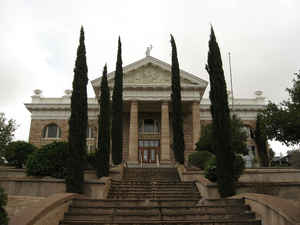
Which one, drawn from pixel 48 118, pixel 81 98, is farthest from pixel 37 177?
pixel 48 118

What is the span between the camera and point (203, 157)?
19.2 metres

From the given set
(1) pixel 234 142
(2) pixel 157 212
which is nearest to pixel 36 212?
(2) pixel 157 212

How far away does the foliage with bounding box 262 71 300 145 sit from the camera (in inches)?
655

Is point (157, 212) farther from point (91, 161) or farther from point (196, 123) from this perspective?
point (196, 123)

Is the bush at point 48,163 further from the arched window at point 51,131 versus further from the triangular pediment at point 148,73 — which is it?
the arched window at point 51,131

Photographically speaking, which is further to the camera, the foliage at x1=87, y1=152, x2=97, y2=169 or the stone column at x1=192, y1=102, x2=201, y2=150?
the stone column at x1=192, y1=102, x2=201, y2=150

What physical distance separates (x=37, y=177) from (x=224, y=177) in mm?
9017

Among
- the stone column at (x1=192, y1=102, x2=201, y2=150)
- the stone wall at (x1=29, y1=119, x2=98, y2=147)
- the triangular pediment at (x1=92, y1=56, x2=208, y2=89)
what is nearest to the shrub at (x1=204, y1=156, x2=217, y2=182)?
the stone column at (x1=192, y1=102, x2=201, y2=150)

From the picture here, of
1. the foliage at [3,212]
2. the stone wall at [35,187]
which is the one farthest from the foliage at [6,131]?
the foliage at [3,212]

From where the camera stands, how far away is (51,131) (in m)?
34.4

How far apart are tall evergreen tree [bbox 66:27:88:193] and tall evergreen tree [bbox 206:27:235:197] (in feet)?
20.1

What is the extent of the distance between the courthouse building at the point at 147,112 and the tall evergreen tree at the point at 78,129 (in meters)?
13.1

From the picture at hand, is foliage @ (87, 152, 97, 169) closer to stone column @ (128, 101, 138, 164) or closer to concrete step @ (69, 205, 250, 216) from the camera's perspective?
stone column @ (128, 101, 138, 164)

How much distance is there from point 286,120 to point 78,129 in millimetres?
12381
